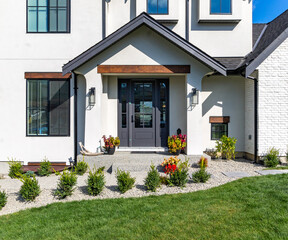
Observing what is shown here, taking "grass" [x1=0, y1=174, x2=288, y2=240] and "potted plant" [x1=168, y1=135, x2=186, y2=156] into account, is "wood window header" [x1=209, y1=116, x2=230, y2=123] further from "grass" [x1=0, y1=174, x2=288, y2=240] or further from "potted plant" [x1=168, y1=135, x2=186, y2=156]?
"grass" [x1=0, y1=174, x2=288, y2=240]

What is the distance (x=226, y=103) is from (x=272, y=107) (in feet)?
5.33

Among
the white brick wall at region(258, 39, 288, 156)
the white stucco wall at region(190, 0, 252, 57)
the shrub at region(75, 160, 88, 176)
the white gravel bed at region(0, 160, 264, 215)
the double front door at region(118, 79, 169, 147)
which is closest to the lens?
the white gravel bed at region(0, 160, 264, 215)

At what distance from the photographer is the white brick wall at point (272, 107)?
744 centimetres

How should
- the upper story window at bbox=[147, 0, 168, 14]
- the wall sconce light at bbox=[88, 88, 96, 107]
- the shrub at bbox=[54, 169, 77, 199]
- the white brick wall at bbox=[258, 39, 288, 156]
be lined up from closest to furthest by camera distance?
the shrub at bbox=[54, 169, 77, 199], the wall sconce light at bbox=[88, 88, 96, 107], the white brick wall at bbox=[258, 39, 288, 156], the upper story window at bbox=[147, 0, 168, 14]

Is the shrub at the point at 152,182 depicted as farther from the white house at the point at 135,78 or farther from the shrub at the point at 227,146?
the shrub at the point at 227,146

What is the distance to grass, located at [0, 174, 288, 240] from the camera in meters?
3.21

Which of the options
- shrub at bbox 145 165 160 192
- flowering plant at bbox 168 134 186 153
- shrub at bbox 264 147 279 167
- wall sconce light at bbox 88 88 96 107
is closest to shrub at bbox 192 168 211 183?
shrub at bbox 145 165 160 192

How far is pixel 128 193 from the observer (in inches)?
190

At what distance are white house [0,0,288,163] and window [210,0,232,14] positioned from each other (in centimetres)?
4

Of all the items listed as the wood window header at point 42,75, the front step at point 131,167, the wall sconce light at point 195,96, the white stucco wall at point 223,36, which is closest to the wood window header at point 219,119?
the wall sconce light at point 195,96

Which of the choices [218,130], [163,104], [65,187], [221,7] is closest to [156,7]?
[221,7]

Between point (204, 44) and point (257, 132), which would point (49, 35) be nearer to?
point (204, 44)

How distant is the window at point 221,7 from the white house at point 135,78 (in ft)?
0.13

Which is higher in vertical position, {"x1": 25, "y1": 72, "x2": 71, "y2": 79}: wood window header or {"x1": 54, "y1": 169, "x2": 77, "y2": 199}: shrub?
{"x1": 25, "y1": 72, "x2": 71, "y2": 79}: wood window header
